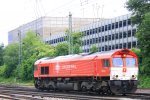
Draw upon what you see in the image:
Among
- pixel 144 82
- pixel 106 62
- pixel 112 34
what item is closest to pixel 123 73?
pixel 106 62

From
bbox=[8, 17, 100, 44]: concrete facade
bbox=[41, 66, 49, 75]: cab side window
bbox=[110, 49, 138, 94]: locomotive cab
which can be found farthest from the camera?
bbox=[8, 17, 100, 44]: concrete facade

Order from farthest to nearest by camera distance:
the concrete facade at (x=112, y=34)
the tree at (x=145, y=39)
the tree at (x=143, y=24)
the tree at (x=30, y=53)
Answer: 1. the concrete facade at (x=112, y=34)
2. the tree at (x=30, y=53)
3. the tree at (x=143, y=24)
4. the tree at (x=145, y=39)

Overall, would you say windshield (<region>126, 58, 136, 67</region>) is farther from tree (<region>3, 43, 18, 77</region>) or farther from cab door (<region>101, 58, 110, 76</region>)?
tree (<region>3, 43, 18, 77</region>)

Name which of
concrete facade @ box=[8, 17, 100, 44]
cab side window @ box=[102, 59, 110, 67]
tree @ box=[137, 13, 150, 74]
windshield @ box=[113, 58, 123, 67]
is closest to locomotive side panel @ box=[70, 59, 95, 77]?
cab side window @ box=[102, 59, 110, 67]

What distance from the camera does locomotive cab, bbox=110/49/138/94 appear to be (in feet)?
105

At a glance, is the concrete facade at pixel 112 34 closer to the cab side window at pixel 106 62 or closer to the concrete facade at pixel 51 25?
the concrete facade at pixel 51 25

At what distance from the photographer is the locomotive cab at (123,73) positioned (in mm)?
31891

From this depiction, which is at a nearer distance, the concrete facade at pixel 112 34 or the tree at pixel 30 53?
the tree at pixel 30 53

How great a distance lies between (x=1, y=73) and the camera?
305 ft

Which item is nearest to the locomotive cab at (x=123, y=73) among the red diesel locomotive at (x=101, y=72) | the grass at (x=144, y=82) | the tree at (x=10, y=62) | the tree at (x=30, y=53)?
the red diesel locomotive at (x=101, y=72)

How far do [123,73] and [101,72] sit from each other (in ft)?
5.28

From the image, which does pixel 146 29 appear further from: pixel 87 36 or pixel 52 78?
pixel 87 36

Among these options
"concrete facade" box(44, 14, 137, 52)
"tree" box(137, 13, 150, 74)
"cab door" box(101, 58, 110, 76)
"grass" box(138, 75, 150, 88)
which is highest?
"concrete facade" box(44, 14, 137, 52)

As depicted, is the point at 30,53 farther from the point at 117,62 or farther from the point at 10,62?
the point at 117,62
